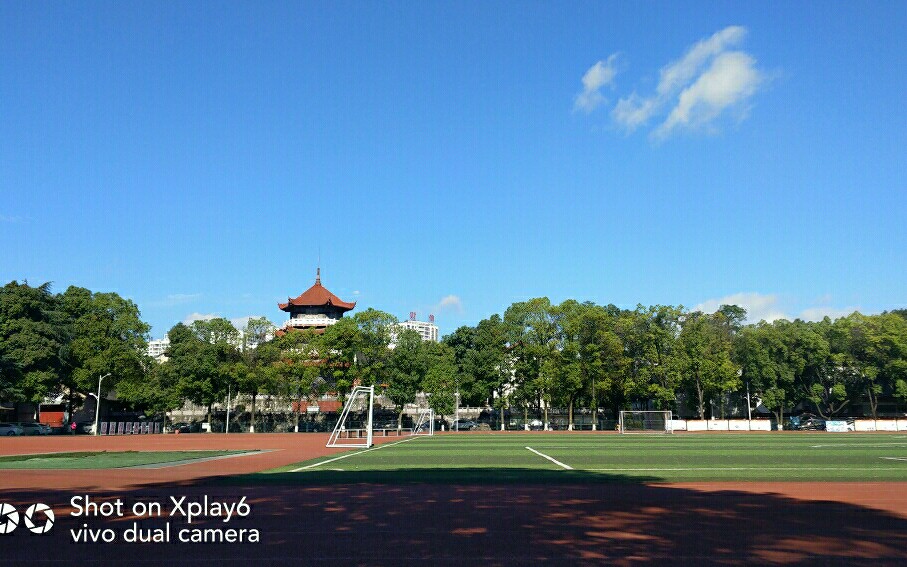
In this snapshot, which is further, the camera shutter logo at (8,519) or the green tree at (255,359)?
the green tree at (255,359)

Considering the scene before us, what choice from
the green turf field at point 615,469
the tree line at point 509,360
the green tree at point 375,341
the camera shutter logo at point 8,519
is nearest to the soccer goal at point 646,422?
the tree line at point 509,360

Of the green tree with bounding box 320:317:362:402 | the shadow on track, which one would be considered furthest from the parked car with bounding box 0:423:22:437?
the shadow on track

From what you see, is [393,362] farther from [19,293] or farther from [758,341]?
[758,341]

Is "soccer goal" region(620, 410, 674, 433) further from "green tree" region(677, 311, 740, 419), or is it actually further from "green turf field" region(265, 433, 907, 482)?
"green turf field" region(265, 433, 907, 482)

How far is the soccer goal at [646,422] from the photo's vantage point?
5463 cm

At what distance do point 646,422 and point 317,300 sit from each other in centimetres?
5334

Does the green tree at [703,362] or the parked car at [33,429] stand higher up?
the green tree at [703,362]

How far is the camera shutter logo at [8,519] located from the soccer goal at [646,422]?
50.7 metres

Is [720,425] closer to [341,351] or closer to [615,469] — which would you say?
[341,351]

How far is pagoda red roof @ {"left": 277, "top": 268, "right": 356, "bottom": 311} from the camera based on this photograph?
306 feet

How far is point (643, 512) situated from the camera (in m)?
9.80

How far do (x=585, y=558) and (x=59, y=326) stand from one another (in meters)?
61.8

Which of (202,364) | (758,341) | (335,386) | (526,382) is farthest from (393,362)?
(758,341)

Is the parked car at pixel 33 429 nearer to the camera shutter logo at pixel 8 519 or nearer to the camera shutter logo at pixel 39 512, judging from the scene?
the camera shutter logo at pixel 39 512
